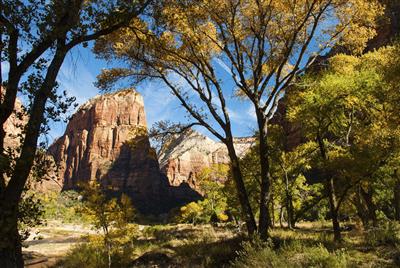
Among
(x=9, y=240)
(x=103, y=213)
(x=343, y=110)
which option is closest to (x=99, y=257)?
(x=103, y=213)

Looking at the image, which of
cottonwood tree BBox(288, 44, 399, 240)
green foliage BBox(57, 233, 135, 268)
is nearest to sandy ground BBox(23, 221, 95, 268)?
green foliage BBox(57, 233, 135, 268)

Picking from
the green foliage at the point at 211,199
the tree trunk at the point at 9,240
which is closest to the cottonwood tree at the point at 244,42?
the tree trunk at the point at 9,240

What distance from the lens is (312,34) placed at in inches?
462

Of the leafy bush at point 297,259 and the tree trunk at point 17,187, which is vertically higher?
the tree trunk at point 17,187

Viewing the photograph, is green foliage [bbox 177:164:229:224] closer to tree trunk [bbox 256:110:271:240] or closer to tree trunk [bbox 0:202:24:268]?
tree trunk [bbox 256:110:271:240]

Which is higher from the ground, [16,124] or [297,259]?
[16,124]

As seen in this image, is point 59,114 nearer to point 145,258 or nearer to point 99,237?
point 145,258

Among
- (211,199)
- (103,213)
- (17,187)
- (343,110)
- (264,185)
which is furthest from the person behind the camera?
(211,199)

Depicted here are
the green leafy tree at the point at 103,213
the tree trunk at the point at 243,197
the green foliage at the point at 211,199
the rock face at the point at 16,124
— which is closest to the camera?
the rock face at the point at 16,124

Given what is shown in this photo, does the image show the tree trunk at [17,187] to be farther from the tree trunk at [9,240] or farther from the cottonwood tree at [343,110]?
the cottonwood tree at [343,110]

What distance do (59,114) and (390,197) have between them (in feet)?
142

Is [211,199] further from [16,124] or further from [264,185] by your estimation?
[16,124]

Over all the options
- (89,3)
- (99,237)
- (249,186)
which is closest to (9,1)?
(89,3)

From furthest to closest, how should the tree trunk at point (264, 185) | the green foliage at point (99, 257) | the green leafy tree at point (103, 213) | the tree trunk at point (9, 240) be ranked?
the green leafy tree at point (103, 213), the green foliage at point (99, 257), the tree trunk at point (264, 185), the tree trunk at point (9, 240)
